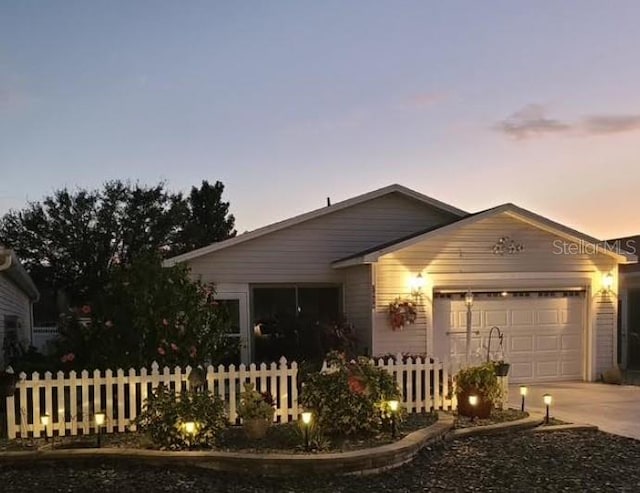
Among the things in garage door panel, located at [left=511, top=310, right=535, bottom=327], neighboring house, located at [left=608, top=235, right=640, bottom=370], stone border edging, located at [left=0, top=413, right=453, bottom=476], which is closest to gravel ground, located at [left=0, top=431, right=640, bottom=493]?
stone border edging, located at [left=0, top=413, right=453, bottom=476]

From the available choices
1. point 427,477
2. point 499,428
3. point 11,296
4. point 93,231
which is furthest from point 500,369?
point 93,231

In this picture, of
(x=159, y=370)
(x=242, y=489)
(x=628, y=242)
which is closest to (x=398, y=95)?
(x=159, y=370)

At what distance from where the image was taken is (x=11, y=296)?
15023 mm

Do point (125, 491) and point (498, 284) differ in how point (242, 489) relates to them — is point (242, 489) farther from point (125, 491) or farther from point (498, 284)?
point (498, 284)

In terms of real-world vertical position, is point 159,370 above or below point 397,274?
below

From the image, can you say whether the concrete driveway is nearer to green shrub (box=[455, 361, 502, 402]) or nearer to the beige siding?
green shrub (box=[455, 361, 502, 402])

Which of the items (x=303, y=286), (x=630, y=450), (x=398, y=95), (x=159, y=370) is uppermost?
(x=398, y=95)

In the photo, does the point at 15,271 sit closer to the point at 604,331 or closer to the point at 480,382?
the point at 480,382

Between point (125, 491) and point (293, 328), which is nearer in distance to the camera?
point (125, 491)

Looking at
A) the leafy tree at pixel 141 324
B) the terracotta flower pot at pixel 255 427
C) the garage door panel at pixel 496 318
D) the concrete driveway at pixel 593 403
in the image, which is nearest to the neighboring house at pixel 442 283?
the garage door panel at pixel 496 318

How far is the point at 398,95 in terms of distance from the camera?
41.3 ft

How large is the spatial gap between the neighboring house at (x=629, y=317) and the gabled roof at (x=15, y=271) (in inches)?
530

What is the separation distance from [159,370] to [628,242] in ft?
50.6

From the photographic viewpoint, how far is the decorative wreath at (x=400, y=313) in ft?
41.3
